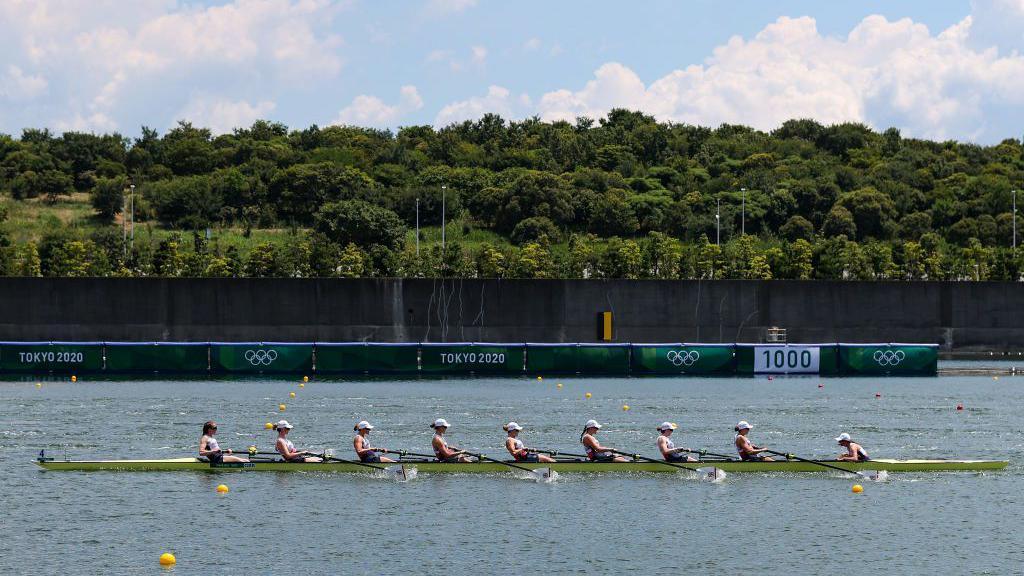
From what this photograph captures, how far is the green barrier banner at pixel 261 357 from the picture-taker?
61.5 metres

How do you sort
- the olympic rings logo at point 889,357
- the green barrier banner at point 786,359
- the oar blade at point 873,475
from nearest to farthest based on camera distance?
the oar blade at point 873,475 < the green barrier banner at point 786,359 < the olympic rings logo at point 889,357

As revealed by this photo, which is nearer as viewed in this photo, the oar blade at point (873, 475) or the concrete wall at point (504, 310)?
the oar blade at point (873, 475)

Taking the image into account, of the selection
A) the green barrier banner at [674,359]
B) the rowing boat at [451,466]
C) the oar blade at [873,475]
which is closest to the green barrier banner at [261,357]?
the green barrier banner at [674,359]

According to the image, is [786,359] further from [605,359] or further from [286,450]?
[286,450]

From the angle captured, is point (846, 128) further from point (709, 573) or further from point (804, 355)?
→ point (709, 573)

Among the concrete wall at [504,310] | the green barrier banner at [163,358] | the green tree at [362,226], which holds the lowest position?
the green barrier banner at [163,358]

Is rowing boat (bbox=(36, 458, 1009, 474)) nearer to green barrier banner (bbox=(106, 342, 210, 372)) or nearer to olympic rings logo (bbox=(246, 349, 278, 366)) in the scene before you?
green barrier banner (bbox=(106, 342, 210, 372))

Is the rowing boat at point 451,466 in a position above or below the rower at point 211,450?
below

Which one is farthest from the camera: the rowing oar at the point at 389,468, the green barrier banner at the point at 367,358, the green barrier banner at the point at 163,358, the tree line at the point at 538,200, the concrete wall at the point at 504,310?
the tree line at the point at 538,200

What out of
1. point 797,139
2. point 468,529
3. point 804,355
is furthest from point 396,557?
point 797,139

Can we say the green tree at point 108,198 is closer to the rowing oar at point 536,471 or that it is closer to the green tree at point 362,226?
the green tree at point 362,226

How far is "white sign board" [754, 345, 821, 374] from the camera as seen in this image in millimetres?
63781

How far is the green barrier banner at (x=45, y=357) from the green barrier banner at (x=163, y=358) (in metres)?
1.46

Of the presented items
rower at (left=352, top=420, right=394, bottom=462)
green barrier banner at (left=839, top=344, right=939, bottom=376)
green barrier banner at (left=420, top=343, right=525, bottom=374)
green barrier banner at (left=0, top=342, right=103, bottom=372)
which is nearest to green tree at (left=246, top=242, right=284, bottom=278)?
green barrier banner at (left=0, top=342, right=103, bottom=372)
